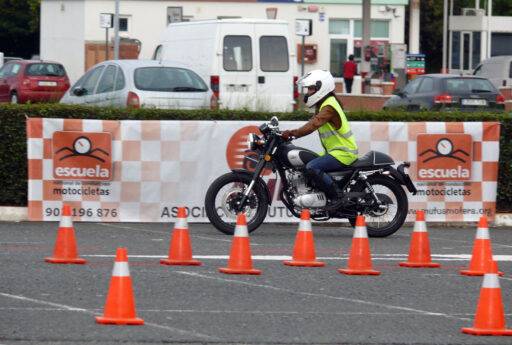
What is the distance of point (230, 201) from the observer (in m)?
14.3

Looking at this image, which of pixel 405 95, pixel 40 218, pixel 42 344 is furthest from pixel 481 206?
pixel 405 95

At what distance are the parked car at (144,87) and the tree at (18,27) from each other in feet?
150

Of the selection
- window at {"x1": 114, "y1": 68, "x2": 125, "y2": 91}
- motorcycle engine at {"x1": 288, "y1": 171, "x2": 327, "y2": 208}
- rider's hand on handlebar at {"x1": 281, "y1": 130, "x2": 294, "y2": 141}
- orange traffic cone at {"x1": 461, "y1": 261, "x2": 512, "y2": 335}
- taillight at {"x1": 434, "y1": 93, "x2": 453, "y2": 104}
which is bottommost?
orange traffic cone at {"x1": 461, "y1": 261, "x2": 512, "y2": 335}

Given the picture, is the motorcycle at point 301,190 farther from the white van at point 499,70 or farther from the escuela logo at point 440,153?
the white van at point 499,70

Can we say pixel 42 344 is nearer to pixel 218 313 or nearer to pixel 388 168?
pixel 218 313

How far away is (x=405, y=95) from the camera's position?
32.5 meters

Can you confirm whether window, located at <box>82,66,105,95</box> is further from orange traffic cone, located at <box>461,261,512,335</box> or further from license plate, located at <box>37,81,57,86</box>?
license plate, located at <box>37,81,57,86</box>

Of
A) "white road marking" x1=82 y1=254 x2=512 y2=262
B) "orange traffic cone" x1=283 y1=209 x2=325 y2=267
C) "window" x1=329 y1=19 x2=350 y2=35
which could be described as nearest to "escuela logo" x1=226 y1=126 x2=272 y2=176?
"white road marking" x1=82 y1=254 x2=512 y2=262

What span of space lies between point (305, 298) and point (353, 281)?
1.09m

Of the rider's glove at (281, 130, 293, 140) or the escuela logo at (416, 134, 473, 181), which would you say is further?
Result: the escuela logo at (416, 134, 473, 181)

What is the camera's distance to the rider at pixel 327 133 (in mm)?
14352

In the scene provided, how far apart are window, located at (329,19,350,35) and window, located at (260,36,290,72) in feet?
91.7

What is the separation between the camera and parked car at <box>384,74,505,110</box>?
100 ft

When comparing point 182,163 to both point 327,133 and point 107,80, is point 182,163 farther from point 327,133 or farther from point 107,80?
point 107,80
